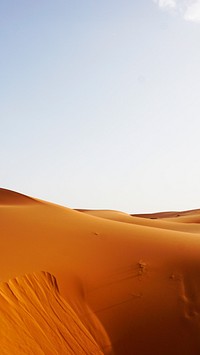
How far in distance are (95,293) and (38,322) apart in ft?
4.60

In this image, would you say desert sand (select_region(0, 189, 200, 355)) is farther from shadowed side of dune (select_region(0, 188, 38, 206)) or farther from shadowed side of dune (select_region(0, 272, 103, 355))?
shadowed side of dune (select_region(0, 188, 38, 206))

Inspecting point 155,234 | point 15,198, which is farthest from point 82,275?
point 15,198

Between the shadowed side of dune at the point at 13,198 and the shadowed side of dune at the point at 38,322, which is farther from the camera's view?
the shadowed side of dune at the point at 13,198

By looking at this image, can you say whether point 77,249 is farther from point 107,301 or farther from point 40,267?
point 107,301

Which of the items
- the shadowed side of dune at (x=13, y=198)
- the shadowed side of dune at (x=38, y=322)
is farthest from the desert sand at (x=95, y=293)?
the shadowed side of dune at (x=13, y=198)

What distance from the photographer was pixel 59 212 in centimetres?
1198

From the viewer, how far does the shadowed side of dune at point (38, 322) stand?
15.8 feet

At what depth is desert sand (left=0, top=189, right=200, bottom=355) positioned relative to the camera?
5.32 meters

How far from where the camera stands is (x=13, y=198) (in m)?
Result: 15.7

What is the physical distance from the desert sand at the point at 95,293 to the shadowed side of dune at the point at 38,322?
0.05ft

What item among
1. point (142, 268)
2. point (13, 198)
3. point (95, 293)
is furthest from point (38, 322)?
point (13, 198)

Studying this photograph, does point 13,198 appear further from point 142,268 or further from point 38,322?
point 38,322

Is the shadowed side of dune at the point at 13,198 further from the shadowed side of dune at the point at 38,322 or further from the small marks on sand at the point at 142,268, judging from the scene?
the shadowed side of dune at the point at 38,322

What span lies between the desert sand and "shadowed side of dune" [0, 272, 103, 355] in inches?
0.6
